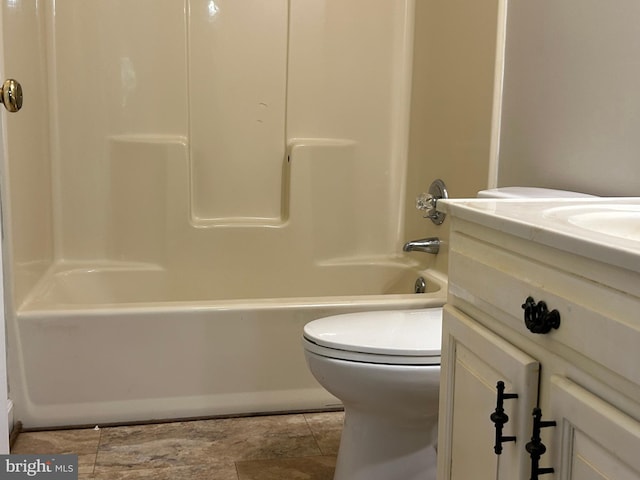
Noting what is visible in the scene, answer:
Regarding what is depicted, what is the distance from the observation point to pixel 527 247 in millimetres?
913

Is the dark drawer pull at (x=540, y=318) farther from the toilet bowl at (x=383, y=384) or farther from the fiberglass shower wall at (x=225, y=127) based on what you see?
the fiberglass shower wall at (x=225, y=127)

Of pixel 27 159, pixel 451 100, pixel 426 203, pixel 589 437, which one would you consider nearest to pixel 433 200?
pixel 426 203

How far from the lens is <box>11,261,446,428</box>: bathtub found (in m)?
2.00

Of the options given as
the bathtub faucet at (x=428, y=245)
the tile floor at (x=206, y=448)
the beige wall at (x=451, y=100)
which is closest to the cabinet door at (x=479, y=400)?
the tile floor at (x=206, y=448)

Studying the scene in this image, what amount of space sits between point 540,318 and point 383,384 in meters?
0.69

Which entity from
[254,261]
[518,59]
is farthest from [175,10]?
[518,59]

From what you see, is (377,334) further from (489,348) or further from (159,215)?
(159,215)

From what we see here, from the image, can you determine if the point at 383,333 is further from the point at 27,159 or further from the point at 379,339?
the point at 27,159

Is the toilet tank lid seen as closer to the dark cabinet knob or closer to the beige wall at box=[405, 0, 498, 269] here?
the beige wall at box=[405, 0, 498, 269]

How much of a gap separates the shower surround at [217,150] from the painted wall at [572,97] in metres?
0.57

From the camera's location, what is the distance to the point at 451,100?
239 cm

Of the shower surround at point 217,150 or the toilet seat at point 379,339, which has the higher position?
the shower surround at point 217,150

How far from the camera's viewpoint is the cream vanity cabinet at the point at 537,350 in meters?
0.73

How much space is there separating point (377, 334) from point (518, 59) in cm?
94
